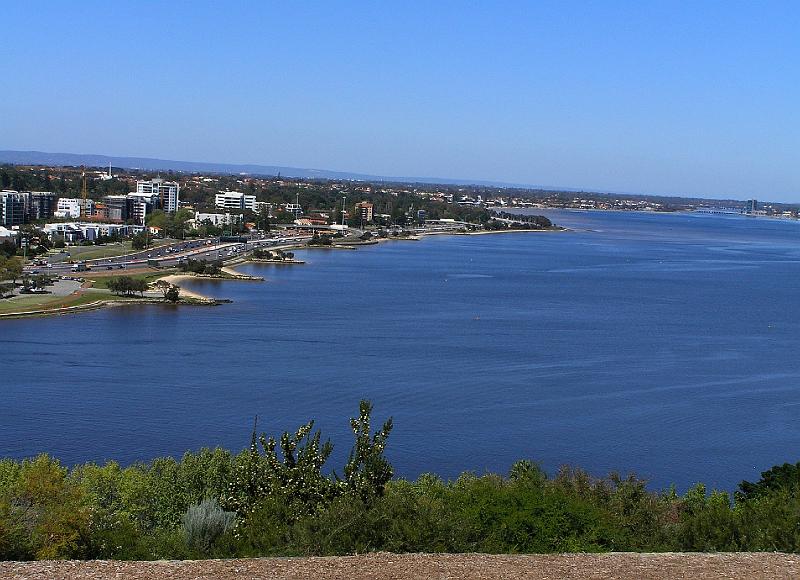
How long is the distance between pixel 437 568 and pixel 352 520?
Answer: 37cm

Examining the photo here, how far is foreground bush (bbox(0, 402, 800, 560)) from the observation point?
2.77 m

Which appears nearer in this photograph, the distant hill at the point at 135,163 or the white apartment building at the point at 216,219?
the white apartment building at the point at 216,219

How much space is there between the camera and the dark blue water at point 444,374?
20.4 ft

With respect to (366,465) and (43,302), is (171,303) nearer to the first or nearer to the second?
(43,302)

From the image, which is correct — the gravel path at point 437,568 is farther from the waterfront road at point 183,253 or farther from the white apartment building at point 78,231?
the white apartment building at point 78,231

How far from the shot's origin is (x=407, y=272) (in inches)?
711

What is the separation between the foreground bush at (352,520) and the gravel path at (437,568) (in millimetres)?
178

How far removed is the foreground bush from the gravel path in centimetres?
18

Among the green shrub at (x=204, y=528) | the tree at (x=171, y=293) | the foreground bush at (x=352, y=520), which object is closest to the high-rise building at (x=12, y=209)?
the tree at (x=171, y=293)

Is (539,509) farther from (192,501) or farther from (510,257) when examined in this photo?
(510,257)

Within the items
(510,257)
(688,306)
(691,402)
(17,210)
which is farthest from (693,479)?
(17,210)

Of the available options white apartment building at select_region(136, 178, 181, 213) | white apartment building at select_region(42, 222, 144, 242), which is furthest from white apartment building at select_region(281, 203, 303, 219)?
white apartment building at select_region(42, 222, 144, 242)

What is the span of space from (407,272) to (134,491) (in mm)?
14185

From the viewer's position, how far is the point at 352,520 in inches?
110
